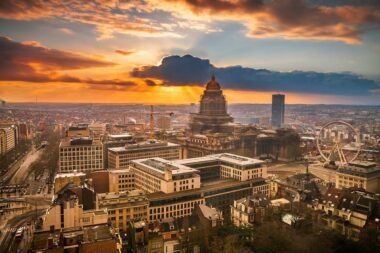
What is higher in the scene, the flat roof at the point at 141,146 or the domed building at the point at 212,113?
the domed building at the point at 212,113

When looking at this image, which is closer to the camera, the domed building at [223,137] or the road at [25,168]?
the road at [25,168]

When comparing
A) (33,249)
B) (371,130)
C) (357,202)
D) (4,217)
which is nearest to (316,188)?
(357,202)

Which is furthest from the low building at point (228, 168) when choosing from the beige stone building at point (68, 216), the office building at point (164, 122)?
the office building at point (164, 122)

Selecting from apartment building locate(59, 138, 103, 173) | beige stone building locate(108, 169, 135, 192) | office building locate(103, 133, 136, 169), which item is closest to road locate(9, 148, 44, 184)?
apartment building locate(59, 138, 103, 173)

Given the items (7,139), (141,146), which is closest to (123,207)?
(141,146)

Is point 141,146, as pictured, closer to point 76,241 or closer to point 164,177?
point 164,177

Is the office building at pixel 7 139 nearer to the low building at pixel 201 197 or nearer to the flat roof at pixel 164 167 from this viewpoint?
the flat roof at pixel 164 167
